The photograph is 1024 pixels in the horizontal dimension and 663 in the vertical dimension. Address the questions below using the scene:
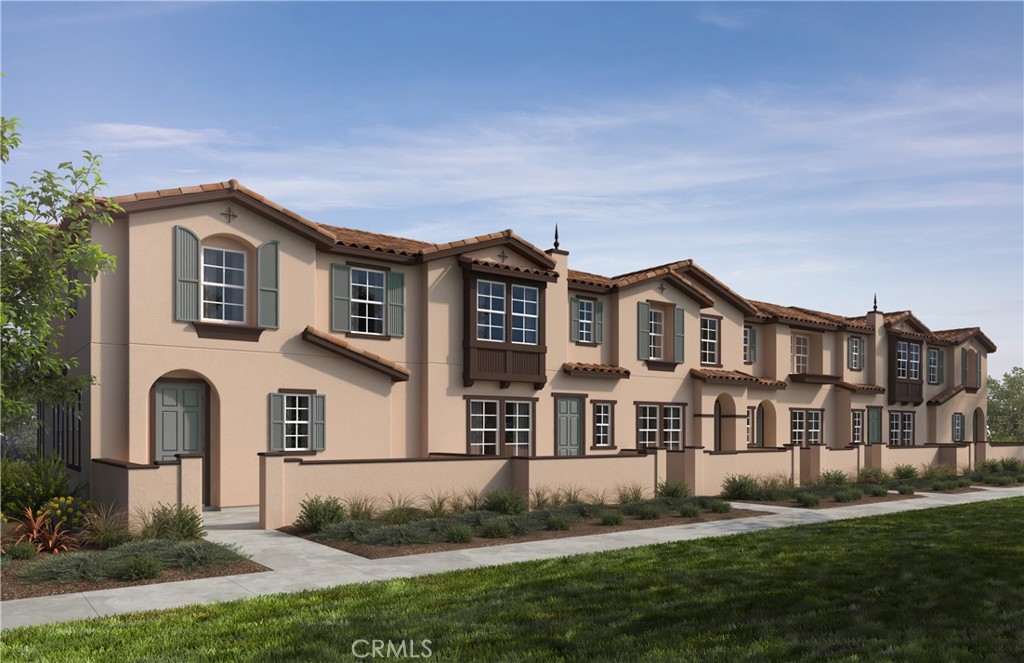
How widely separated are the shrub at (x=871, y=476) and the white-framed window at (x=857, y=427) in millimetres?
7528

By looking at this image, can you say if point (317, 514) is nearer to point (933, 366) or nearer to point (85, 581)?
point (85, 581)

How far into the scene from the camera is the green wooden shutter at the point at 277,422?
20062mm

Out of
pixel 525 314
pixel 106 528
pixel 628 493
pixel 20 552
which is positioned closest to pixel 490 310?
pixel 525 314

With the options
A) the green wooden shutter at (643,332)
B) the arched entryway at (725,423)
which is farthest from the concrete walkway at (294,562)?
the arched entryway at (725,423)

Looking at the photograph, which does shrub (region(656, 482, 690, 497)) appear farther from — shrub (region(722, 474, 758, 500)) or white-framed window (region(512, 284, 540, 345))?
white-framed window (region(512, 284, 540, 345))

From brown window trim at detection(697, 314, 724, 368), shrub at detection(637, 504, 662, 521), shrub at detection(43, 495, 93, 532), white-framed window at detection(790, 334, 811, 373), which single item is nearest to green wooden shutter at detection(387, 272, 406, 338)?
shrub at detection(637, 504, 662, 521)

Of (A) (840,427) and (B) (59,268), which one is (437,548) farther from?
(A) (840,427)

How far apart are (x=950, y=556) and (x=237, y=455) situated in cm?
1438

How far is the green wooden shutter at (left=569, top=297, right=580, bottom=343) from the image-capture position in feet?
89.0

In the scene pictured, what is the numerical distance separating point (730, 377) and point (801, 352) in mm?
7466

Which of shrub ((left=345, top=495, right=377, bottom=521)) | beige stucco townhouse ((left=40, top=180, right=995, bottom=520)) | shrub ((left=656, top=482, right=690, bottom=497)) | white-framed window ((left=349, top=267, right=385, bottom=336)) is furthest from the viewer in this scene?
white-framed window ((left=349, top=267, right=385, bottom=336))

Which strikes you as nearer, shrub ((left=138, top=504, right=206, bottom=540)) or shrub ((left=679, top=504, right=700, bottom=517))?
shrub ((left=138, top=504, right=206, bottom=540))

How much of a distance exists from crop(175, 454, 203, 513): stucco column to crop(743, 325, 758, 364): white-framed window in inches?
927

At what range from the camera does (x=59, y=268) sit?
43.3ft
